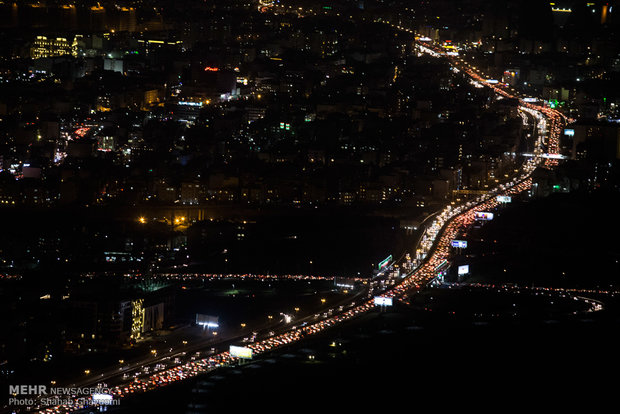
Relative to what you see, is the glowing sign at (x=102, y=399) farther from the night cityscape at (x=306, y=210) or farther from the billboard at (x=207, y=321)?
the billboard at (x=207, y=321)

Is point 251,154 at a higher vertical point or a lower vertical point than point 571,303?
higher

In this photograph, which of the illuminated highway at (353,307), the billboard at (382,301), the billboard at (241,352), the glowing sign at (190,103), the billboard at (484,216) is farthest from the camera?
the glowing sign at (190,103)

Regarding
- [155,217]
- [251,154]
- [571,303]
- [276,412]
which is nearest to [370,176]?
[251,154]

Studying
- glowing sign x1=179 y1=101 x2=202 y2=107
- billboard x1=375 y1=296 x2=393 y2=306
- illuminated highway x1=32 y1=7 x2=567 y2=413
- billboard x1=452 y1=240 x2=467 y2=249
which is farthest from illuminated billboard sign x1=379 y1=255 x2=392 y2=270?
glowing sign x1=179 y1=101 x2=202 y2=107

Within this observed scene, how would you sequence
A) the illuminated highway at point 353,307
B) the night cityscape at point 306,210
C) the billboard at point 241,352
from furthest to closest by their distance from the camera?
the night cityscape at point 306,210
the billboard at point 241,352
the illuminated highway at point 353,307

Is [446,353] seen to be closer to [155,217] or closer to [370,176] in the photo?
[155,217]

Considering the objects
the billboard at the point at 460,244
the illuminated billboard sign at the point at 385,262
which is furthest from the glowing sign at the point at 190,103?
the illuminated billboard sign at the point at 385,262

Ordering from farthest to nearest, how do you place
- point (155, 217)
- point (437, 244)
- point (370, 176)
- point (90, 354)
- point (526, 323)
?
point (370, 176)
point (155, 217)
point (437, 244)
point (526, 323)
point (90, 354)
